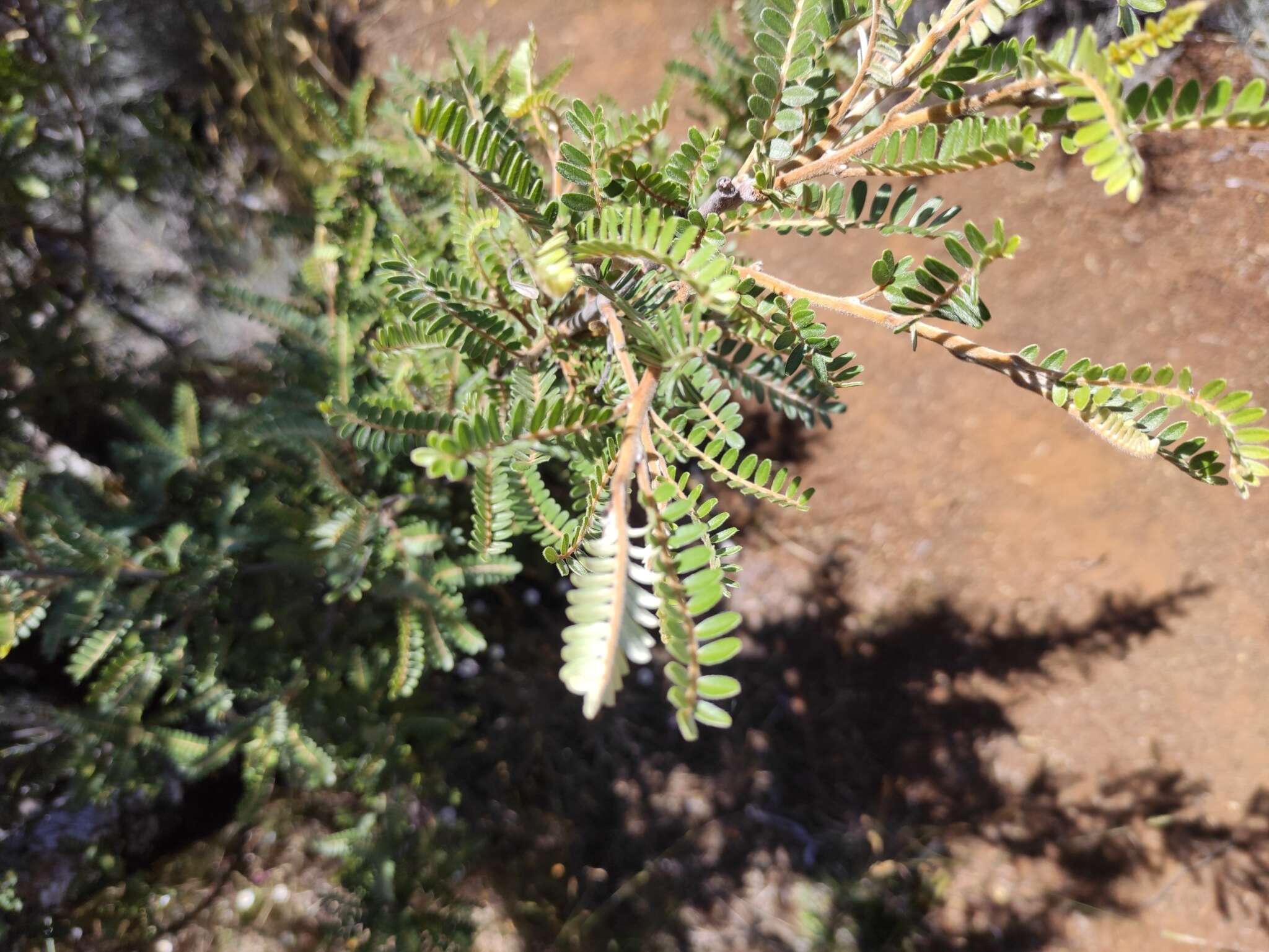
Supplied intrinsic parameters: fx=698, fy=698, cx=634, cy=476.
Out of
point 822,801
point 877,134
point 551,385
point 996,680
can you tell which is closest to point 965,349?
point 877,134

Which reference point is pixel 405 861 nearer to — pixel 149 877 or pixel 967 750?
pixel 149 877

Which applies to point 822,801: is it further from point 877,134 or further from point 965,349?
point 877,134

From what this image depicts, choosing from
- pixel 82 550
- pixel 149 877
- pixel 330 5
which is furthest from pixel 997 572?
pixel 330 5

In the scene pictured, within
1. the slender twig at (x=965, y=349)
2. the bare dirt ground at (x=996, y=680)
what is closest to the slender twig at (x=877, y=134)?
the slender twig at (x=965, y=349)

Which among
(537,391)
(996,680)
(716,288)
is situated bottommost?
(716,288)

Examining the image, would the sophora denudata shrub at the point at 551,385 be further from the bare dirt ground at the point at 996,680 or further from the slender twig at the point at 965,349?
the bare dirt ground at the point at 996,680

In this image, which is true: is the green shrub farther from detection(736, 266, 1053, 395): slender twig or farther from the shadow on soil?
the shadow on soil
